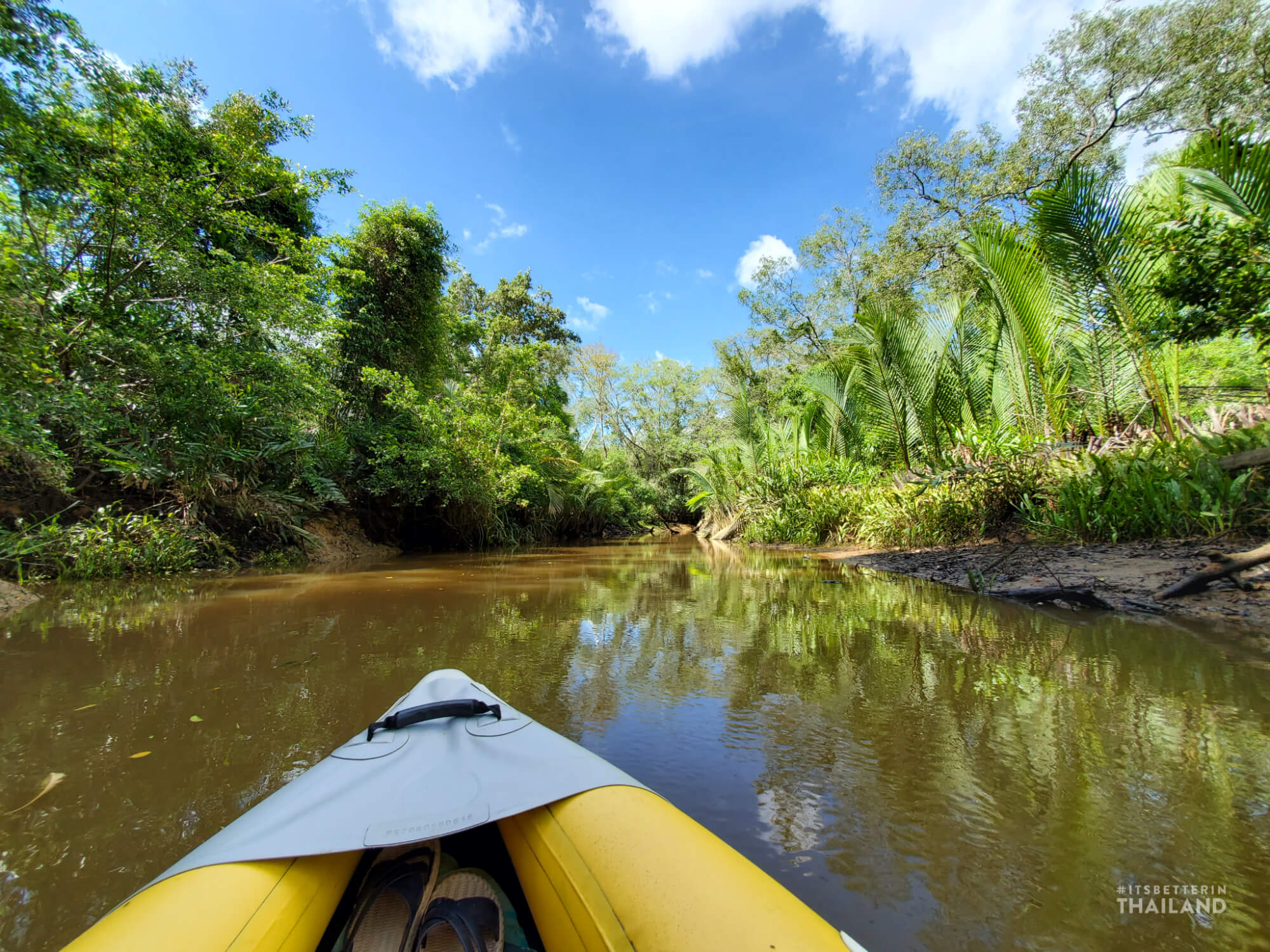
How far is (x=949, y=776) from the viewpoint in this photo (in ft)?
4.78

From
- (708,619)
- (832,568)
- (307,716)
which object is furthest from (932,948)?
(832,568)

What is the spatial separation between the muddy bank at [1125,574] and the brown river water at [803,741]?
437 millimetres

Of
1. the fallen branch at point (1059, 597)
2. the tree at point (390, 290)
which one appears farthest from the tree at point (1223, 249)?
the tree at point (390, 290)

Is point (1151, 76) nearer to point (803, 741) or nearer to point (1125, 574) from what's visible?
point (1125, 574)

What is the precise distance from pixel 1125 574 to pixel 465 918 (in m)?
5.09

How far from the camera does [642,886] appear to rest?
758 mm

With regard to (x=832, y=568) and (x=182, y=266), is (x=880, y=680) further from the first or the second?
(x=182, y=266)

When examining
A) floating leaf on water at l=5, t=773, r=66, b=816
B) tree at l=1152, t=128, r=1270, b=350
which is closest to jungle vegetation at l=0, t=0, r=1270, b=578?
tree at l=1152, t=128, r=1270, b=350

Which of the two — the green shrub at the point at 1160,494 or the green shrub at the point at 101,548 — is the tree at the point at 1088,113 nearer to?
the green shrub at the point at 1160,494

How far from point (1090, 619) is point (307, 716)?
4573 millimetres

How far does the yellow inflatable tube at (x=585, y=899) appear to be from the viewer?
0.66m

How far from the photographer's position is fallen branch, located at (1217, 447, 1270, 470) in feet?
12.0

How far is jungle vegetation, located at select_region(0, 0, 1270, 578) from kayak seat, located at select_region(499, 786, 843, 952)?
5.08 m

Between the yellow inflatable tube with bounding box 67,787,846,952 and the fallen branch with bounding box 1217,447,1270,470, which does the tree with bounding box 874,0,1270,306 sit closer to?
the fallen branch with bounding box 1217,447,1270,470
